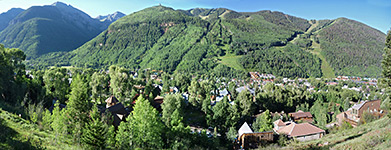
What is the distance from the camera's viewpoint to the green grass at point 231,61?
15100 centimetres

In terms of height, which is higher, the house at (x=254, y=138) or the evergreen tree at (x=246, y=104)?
the evergreen tree at (x=246, y=104)

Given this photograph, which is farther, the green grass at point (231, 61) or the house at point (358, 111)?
the green grass at point (231, 61)

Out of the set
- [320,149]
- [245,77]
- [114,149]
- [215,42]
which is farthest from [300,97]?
[215,42]

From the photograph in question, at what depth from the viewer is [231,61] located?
6216 inches

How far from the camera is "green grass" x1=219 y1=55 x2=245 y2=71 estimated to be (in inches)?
5945

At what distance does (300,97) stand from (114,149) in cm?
5650

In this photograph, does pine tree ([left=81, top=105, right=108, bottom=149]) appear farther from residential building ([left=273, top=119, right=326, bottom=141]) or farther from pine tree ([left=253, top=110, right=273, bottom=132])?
residential building ([left=273, top=119, right=326, bottom=141])

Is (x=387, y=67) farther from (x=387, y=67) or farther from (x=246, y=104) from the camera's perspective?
(x=246, y=104)

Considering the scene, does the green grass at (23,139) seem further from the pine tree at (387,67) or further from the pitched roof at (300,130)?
the pitched roof at (300,130)

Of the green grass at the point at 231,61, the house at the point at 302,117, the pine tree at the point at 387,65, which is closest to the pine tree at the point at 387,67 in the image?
the pine tree at the point at 387,65

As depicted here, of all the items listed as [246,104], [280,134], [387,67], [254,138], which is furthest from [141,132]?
[246,104]

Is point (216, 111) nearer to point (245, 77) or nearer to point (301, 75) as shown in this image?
point (245, 77)

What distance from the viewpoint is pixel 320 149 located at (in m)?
15.6

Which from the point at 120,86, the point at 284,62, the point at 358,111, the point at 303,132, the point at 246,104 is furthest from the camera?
the point at 284,62
